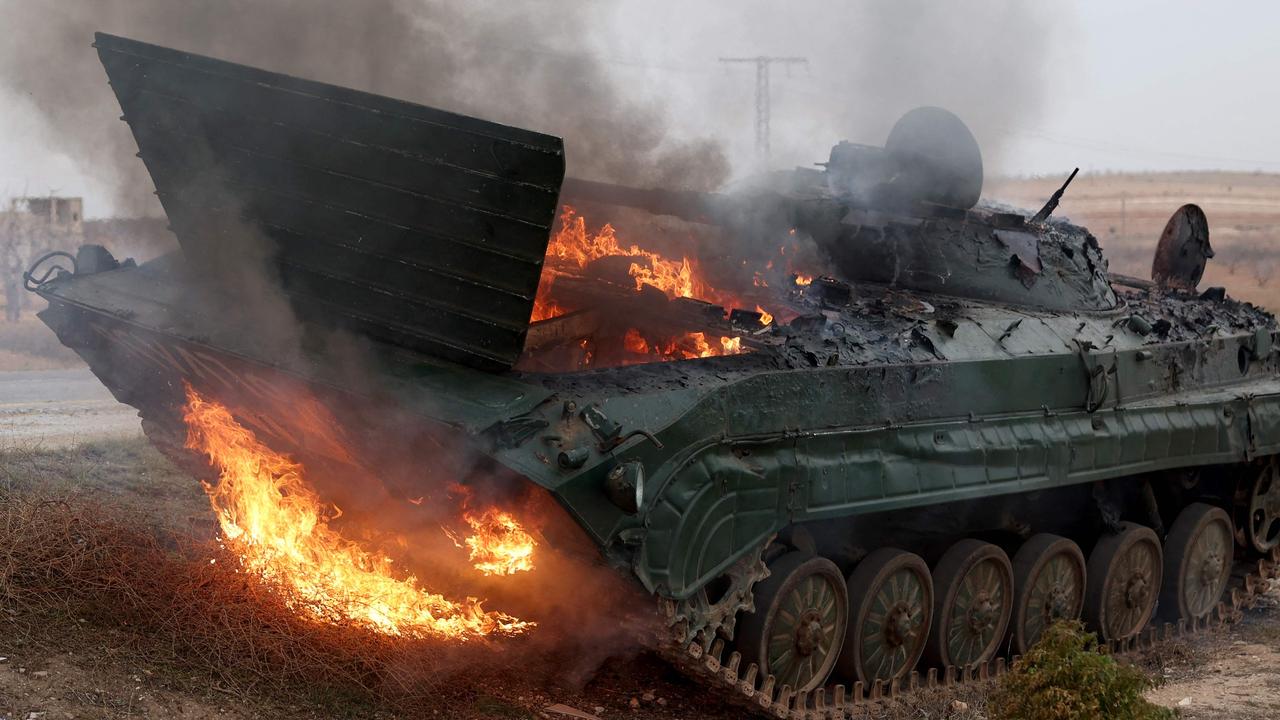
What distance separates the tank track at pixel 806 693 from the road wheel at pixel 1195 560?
32cm

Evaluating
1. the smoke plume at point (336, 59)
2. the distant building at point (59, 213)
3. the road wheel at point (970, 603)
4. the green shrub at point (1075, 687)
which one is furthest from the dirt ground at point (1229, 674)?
the distant building at point (59, 213)

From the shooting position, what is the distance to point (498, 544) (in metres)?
6.44

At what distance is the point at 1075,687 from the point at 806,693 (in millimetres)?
1752

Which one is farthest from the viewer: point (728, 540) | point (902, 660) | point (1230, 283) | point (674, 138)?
point (1230, 283)

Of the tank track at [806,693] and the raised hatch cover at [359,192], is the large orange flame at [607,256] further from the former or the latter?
the tank track at [806,693]

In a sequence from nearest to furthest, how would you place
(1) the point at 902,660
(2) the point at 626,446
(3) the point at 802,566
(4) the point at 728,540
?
1. (2) the point at 626,446
2. (4) the point at 728,540
3. (3) the point at 802,566
4. (1) the point at 902,660

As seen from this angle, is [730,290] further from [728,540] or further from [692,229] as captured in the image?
[728,540]

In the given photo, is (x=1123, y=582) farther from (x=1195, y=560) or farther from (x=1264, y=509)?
(x=1264, y=509)

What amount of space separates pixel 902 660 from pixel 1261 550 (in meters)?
4.36

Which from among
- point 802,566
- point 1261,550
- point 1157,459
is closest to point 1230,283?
point 1261,550

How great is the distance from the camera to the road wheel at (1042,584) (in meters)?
8.96

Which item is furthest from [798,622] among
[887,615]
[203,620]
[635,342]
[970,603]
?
[203,620]

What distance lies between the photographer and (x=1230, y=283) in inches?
1340

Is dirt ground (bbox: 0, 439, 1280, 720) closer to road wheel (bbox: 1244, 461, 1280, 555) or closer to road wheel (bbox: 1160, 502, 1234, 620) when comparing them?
road wheel (bbox: 1160, 502, 1234, 620)
